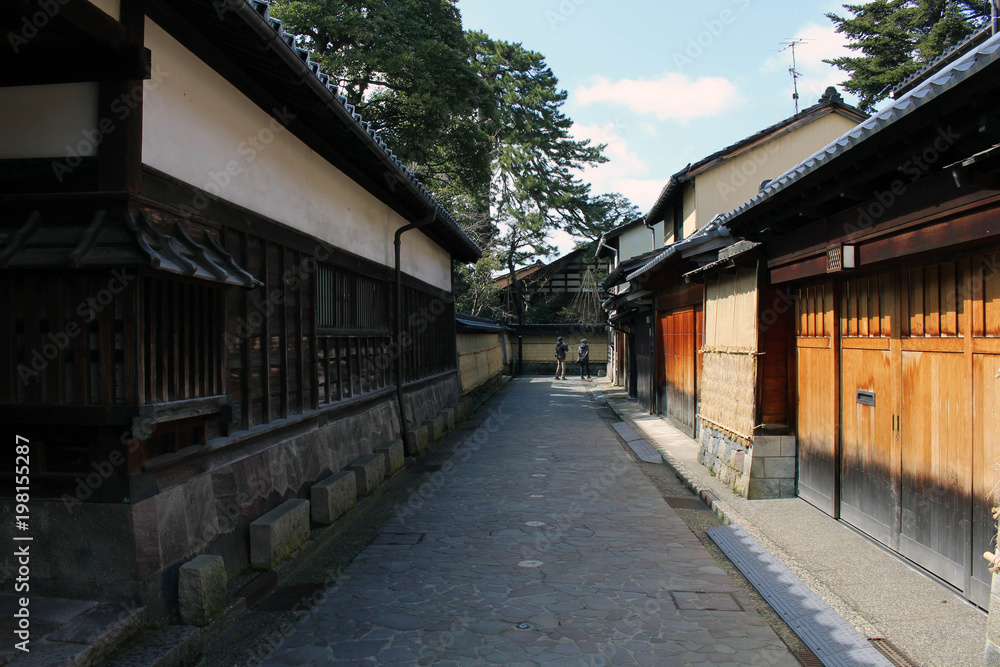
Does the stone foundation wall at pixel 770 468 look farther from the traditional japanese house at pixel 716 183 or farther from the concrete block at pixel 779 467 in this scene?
the traditional japanese house at pixel 716 183

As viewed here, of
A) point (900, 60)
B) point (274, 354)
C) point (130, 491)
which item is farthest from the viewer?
point (900, 60)

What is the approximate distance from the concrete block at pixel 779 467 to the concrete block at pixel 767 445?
0.09m

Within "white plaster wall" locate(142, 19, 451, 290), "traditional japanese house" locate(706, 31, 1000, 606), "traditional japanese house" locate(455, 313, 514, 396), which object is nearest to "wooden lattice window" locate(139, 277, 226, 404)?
"white plaster wall" locate(142, 19, 451, 290)

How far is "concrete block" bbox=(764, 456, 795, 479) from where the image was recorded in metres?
9.55

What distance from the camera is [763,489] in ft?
31.3

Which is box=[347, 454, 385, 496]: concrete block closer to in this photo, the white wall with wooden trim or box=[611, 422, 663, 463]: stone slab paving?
box=[611, 422, 663, 463]: stone slab paving

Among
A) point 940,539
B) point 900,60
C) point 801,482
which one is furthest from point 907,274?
point 900,60

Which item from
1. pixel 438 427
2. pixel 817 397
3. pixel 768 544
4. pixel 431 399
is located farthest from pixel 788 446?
pixel 431 399

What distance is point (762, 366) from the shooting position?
9672mm

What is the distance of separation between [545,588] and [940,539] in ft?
12.4

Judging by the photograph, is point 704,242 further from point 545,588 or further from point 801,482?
point 545,588

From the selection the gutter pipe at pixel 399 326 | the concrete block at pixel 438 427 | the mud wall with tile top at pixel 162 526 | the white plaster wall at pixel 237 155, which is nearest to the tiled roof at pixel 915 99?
the white plaster wall at pixel 237 155

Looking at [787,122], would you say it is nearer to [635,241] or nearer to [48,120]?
[635,241]

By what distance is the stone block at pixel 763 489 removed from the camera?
9523 mm
